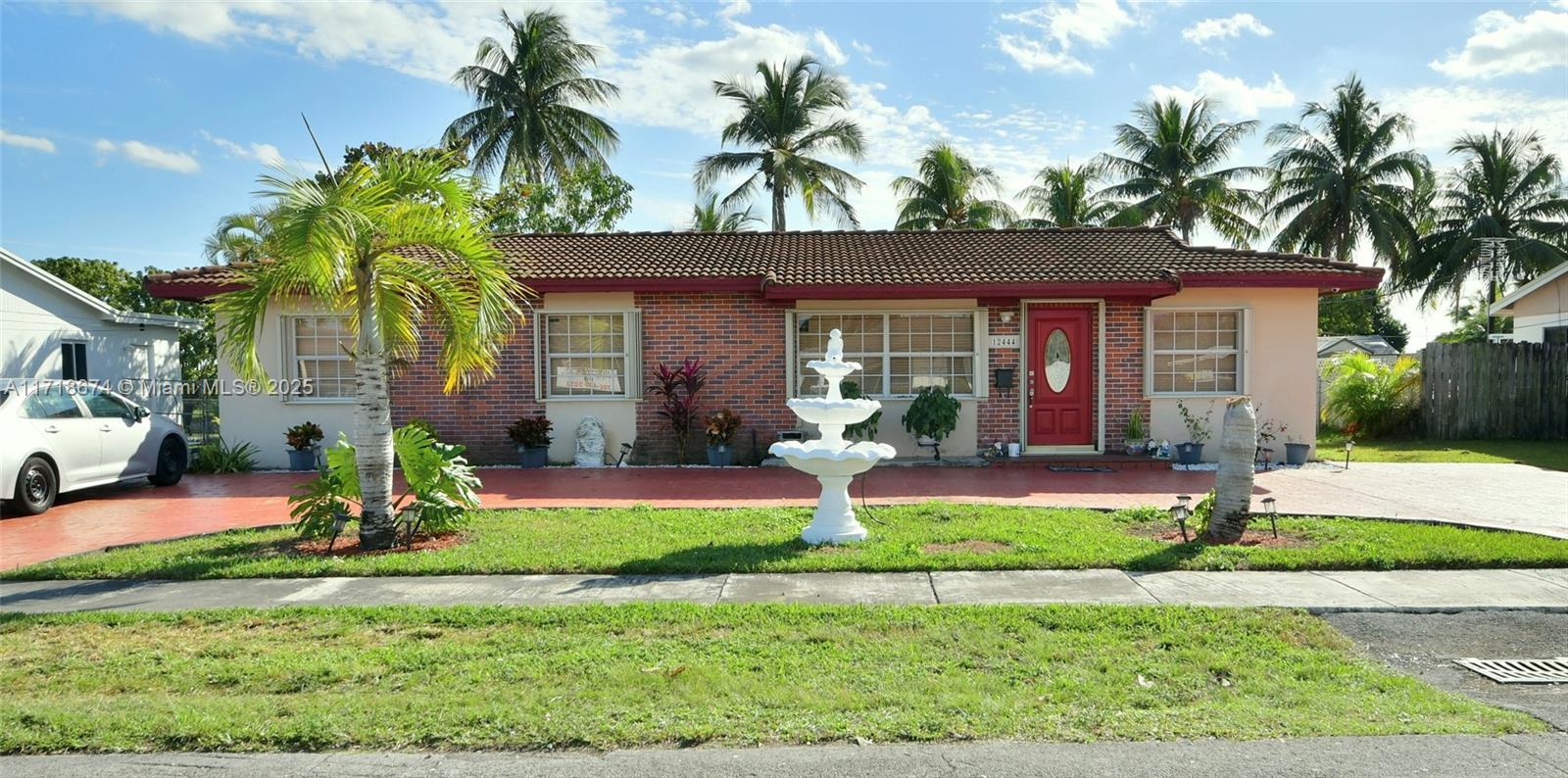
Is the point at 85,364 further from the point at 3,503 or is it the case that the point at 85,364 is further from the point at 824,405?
the point at 824,405

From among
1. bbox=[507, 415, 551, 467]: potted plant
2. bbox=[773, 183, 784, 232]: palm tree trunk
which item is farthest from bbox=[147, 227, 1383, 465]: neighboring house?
bbox=[773, 183, 784, 232]: palm tree trunk

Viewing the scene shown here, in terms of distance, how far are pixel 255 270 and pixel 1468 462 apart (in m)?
15.7

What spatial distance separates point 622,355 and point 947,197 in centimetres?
1983

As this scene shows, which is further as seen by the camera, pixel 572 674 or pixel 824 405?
pixel 824 405

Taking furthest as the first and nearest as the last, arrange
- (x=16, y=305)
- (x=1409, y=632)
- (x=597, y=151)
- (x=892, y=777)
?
(x=597, y=151) → (x=16, y=305) → (x=1409, y=632) → (x=892, y=777)

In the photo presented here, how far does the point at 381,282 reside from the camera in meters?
7.76

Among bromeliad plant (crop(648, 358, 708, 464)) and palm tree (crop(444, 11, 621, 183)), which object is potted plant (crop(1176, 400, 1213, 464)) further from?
palm tree (crop(444, 11, 621, 183))

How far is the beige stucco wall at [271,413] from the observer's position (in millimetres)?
13641

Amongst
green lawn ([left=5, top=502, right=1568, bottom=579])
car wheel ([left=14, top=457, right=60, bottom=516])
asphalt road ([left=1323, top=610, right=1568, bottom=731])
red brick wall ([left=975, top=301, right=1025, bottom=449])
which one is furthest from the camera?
red brick wall ([left=975, top=301, right=1025, bottom=449])

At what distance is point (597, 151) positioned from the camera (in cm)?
2945

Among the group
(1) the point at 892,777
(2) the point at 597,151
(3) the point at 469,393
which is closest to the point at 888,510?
(1) the point at 892,777

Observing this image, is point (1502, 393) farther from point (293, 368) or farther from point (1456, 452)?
point (293, 368)

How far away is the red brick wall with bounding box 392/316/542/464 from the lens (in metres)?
13.6

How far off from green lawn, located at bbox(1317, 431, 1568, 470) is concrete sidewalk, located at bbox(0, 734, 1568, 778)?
37.0 ft
